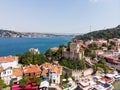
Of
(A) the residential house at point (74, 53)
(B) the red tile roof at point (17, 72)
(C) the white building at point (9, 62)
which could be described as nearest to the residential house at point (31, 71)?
(B) the red tile roof at point (17, 72)

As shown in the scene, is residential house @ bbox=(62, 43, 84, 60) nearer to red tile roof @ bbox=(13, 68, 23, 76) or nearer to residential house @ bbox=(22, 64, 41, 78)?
residential house @ bbox=(22, 64, 41, 78)

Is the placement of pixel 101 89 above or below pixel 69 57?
below

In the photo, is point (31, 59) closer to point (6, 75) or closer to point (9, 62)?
point (9, 62)

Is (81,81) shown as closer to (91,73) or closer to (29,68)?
(91,73)

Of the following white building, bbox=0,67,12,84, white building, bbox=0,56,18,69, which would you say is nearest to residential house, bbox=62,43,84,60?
white building, bbox=0,56,18,69

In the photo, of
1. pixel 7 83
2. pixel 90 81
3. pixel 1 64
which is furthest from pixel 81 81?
pixel 1 64

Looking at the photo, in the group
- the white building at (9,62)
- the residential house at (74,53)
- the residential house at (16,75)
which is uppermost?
the residential house at (74,53)

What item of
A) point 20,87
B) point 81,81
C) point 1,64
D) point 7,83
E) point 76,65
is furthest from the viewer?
point 76,65

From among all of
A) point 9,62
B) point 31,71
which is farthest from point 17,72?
point 9,62

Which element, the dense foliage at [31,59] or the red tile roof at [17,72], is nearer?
→ the red tile roof at [17,72]

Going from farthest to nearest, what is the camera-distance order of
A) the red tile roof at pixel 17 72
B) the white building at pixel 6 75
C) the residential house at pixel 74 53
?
the residential house at pixel 74 53, the red tile roof at pixel 17 72, the white building at pixel 6 75

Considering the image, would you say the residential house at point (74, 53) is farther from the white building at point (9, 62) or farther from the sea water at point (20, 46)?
the sea water at point (20, 46)
